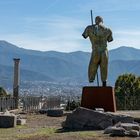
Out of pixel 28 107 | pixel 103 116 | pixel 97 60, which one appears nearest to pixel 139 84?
pixel 28 107

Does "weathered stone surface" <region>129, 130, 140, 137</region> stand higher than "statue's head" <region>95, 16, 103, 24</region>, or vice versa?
"statue's head" <region>95, 16, 103, 24</region>

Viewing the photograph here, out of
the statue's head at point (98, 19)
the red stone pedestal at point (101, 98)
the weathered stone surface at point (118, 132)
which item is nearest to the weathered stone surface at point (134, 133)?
the weathered stone surface at point (118, 132)

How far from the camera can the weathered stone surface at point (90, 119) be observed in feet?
57.6

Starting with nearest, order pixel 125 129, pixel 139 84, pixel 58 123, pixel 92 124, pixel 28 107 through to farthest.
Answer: pixel 125 129 < pixel 92 124 < pixel 58 123 < pixel 28 107 < pixel 139 84

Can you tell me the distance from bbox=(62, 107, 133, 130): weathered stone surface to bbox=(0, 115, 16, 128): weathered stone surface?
1797mm

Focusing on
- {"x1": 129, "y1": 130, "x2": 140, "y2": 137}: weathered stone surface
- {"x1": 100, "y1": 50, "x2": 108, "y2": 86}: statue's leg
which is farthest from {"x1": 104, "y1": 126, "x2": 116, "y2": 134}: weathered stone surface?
{"x1": 100, "y1": 50, "x2": 108, "y2": 86}: statue's leg

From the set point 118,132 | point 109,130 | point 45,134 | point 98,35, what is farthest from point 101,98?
point 118,132

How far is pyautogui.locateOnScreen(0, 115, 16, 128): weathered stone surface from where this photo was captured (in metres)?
18.3

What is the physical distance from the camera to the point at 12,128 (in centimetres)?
1808

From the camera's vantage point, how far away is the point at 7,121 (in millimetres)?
18391

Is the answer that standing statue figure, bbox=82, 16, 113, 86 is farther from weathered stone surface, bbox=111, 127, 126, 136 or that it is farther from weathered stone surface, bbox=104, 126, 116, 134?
weathered stone surface, bbox=111, 127, 126, 136

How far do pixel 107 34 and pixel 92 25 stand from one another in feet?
2.12

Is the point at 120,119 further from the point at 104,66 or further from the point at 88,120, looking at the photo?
the point at 104,66

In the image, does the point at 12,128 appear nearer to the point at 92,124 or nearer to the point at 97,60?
the point at 92,124
